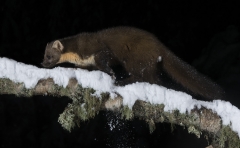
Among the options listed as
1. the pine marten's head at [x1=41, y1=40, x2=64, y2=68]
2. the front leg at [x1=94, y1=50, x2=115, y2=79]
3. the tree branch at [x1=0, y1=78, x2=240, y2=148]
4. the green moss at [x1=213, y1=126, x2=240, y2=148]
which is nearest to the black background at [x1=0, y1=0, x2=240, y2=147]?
the pine marten's head at [x1=41, y1=40, x2=64, y2=68]

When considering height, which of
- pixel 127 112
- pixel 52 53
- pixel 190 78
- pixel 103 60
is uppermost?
pixel 52 53

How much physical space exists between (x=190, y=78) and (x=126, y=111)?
147 centimetres

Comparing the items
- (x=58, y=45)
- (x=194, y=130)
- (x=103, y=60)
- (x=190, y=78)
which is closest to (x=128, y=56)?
(x=103, y=60)

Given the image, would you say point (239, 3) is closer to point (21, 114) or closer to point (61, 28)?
point (61, 28)

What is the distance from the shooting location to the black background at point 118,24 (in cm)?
609

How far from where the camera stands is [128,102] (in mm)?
3766

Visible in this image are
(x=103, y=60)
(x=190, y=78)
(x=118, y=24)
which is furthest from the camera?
(x=118, y=24)

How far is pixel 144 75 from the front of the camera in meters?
5.42

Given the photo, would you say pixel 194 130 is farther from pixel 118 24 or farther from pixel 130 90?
pixel 118 24

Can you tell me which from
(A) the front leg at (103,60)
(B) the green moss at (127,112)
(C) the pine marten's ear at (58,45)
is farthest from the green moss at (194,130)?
(C) the pine marten's ear at (58,45)

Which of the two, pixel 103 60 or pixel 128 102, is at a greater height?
pixel 103 60

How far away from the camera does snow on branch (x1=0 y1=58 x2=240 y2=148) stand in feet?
12.3

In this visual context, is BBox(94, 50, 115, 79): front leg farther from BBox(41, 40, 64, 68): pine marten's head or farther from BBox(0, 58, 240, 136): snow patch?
BBox(0, 58, 240, 136): snow patch

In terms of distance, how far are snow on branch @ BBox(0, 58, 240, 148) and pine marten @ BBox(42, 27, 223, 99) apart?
3.95 ft
